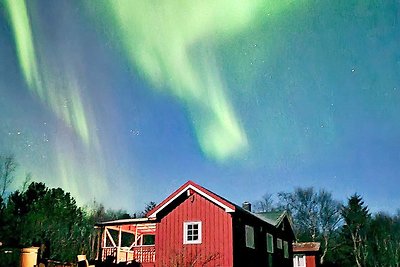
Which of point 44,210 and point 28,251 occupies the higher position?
point 44,210

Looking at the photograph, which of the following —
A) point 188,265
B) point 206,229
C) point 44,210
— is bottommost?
point 188,265

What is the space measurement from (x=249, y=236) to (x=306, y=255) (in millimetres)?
21901

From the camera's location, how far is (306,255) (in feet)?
162

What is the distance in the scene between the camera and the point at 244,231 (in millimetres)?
28922

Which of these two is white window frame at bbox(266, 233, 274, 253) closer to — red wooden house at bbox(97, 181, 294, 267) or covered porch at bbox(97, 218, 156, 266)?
red wooden house at bbox(97, 181, 294, 267)

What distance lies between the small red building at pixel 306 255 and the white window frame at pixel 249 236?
20.5 metres

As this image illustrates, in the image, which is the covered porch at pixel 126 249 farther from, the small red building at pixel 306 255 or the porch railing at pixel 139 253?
the small red building at pixel 306 255

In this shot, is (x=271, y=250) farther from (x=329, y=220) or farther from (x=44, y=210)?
(x=329, y=220)

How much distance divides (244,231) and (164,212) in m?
4.89

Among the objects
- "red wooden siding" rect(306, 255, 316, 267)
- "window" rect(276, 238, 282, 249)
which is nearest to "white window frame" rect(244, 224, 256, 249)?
"window" rect(276, 238, 282, 249)

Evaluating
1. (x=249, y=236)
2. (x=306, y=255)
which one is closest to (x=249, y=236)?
(x=249, y=236)

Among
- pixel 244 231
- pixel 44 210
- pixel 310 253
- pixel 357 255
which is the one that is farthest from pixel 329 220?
pixel 244 231

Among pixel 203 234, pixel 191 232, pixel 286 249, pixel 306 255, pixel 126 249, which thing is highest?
pixel 191 232

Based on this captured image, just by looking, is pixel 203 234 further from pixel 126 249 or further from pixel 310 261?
pixel 310 261
